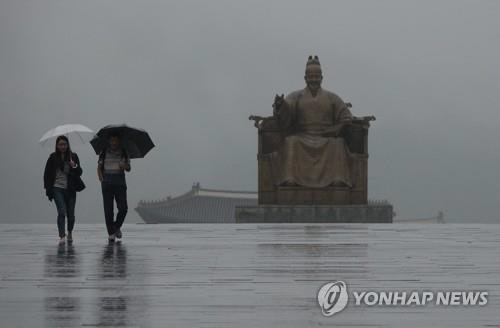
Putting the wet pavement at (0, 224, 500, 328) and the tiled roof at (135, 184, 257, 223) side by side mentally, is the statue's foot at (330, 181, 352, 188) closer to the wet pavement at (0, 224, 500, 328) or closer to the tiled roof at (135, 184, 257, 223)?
the wet pavement at (0, 224, 500, 328)

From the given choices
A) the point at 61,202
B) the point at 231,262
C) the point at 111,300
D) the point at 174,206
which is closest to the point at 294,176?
the point at 61,202

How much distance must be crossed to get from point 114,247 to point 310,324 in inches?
207

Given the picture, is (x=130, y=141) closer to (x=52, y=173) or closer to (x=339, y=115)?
(x=52, y=173)

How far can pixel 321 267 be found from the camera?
7.75 m

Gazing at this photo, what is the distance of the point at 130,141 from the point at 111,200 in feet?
2.26

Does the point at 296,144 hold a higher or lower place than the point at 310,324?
higher

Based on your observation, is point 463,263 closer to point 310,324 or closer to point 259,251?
point 259,251

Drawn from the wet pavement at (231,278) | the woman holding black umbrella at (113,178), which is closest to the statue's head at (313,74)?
the wet pavement at (231,278)

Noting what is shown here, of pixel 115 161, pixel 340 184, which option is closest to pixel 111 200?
pixel 115 161

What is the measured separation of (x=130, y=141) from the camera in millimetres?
11477

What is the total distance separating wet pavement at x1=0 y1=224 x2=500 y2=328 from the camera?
5.35m

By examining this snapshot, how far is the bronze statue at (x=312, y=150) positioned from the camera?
21250mm

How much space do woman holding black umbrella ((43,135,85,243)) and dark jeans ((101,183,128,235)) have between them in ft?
0.85

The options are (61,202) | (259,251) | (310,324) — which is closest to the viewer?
(310,324)
